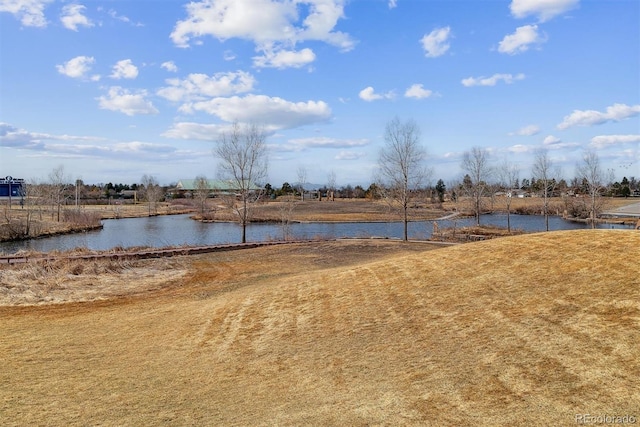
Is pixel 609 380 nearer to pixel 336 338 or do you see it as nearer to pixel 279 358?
pixel 336 338

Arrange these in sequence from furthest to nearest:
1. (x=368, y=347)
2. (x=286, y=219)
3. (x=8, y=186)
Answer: (x=8, y=186) < (x=286, y=219) < (x=368, y=347)

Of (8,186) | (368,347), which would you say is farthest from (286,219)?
(8,186)

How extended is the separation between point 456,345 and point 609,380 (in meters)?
2.17

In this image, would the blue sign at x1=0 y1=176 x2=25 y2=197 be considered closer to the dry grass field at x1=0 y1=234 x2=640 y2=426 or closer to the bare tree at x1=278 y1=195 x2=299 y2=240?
the bare tree at x1=278 y1=195 x2=299 y2=240

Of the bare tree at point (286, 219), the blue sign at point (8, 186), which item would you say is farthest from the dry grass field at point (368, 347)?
the blue sign at point (8, 186)

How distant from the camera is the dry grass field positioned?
521 cm

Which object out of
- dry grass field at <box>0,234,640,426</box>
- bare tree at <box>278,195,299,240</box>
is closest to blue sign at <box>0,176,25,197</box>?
bare tree at <box>278,195,299,240</box>

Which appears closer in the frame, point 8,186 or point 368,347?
point 368,347

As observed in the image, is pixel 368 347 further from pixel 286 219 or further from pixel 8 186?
pixel 8 186

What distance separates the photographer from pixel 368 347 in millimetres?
7457

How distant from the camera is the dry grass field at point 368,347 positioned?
5215 millimetres

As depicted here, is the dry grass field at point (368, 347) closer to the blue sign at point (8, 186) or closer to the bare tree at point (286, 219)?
the bare tree at point (286, 219)

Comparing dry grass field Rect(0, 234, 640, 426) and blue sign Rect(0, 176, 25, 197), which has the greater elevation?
blue sign Rect(0, 176, 25, 197)

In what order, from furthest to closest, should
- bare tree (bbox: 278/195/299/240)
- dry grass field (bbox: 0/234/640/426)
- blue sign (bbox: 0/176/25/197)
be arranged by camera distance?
blue sign (bbox: 0/176/25/197) → bare tree (bbox: 278/195/299/240) → dry grass field (bbox: 0/234/640/426)
